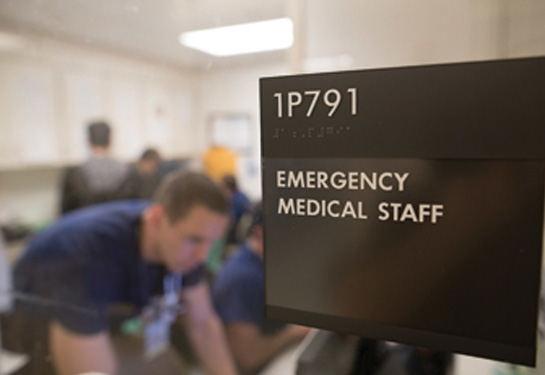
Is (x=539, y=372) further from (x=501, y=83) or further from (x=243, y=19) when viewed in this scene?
(x=243, y=19)

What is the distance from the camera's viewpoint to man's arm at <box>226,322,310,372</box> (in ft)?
1.36

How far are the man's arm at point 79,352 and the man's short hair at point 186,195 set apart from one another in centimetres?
44

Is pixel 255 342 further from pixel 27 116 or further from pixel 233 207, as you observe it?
pixel 27 116

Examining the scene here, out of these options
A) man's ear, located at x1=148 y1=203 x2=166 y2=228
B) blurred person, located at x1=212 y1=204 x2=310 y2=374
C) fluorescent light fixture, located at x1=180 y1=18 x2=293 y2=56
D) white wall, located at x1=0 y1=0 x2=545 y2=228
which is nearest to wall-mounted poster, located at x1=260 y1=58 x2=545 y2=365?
white wall, located at x1=0 y1=0 x2=545 y2=228

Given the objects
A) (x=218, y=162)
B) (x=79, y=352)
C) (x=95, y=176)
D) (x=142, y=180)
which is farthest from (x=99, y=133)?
(x=79, y=352)

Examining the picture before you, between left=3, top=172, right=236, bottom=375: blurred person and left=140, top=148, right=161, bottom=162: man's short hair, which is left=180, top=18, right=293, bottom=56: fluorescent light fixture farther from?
left=140, top=148, right=161, bottom=162: man's short hair

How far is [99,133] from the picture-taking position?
1542 mm

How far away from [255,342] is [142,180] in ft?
2.64

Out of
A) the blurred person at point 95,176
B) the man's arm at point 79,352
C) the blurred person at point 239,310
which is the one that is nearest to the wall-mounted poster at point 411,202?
the blurred person at point 239,310

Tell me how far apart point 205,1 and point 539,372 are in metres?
0.87

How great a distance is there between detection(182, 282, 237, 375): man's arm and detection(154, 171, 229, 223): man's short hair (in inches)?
13.6

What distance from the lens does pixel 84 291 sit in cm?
112

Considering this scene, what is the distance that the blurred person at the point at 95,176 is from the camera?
1.31m

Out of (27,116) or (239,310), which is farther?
(27,116)
